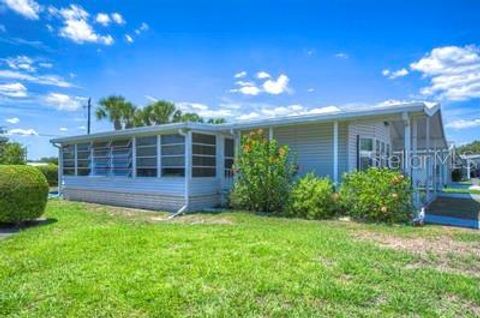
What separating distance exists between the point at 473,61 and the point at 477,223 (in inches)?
373

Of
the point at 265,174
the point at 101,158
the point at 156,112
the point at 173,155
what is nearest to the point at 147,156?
the point at 173,155

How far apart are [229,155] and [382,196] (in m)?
6.24

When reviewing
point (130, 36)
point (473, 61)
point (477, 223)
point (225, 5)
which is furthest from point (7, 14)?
point (473, 61)

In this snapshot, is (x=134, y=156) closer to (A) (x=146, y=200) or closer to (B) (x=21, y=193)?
(A) (x=146, y=200)

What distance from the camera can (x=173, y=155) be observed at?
1293 cm

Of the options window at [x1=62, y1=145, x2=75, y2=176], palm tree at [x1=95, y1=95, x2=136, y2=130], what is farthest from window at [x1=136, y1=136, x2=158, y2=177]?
palm tree at [x1=95, y1=95, x2=136, y2=130]

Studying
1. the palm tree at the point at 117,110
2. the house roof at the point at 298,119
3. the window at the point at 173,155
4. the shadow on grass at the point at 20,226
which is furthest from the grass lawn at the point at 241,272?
the palm tree at the point at 117,110

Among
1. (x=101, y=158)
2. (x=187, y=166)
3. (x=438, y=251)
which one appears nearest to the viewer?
(x=438, y=251)

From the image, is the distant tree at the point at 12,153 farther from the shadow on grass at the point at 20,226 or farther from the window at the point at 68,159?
the shadow on grass at the point at 20,226

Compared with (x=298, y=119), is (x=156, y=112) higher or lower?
higher

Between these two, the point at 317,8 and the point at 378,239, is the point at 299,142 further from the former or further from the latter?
the point at 378,239

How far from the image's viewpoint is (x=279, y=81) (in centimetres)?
2291

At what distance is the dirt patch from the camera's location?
5.39 m

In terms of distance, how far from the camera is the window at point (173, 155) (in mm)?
12656
